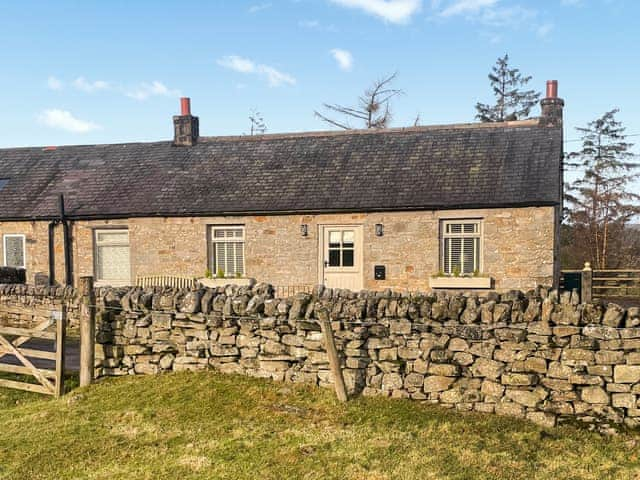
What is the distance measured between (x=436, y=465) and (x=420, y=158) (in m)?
12.3

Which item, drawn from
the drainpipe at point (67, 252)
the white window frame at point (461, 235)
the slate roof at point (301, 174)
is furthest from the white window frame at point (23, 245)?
the white window frame at point (461, 235)

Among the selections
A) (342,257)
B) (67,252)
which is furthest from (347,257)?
(67,252)

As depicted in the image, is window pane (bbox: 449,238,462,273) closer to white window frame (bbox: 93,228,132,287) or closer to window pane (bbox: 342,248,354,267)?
window pane (bbox: 342,248,354,267)

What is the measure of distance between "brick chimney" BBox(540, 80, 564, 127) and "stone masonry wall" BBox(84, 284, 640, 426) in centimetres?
1147

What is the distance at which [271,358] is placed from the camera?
770cm

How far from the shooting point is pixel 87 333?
834 centimetres

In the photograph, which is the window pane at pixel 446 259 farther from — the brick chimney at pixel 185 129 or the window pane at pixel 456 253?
the brick chimney at pixel 185 129

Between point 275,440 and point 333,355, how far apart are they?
1.34 m

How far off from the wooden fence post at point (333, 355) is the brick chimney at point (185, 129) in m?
14.3

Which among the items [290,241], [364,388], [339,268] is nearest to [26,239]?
[290,241]

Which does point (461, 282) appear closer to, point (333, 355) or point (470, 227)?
point (470, 227)

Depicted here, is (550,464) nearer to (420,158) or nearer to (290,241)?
(290,241)

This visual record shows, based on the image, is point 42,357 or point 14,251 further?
point 14,251

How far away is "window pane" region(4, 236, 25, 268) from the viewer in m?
17.7
